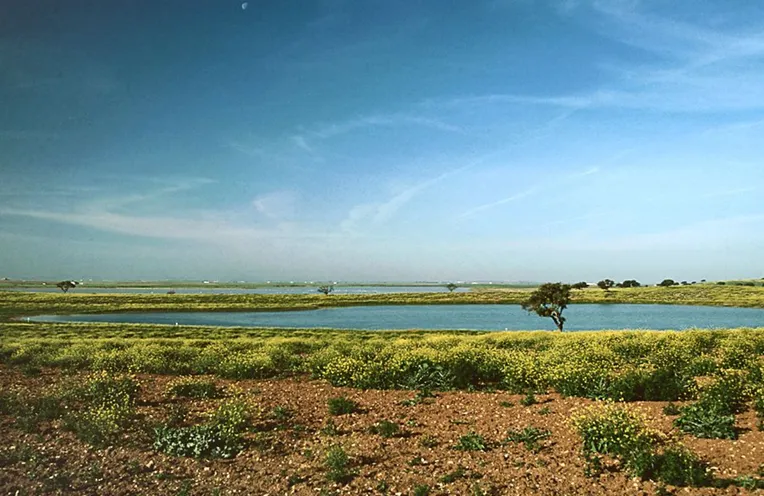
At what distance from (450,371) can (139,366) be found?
501 inches

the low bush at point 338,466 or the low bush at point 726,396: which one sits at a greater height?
the low bush at point 726,396

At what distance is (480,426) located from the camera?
12359 mm

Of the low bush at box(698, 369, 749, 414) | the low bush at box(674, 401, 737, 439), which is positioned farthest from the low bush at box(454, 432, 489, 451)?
the low bush at box(698, 369, 749, 414)

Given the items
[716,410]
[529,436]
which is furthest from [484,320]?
[529,436]

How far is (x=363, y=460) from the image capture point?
10.2 m

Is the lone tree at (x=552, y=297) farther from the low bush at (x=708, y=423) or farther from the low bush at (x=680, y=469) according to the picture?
the low bush at (x=680, y=469)

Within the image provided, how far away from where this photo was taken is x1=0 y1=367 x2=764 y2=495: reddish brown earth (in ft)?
29.2

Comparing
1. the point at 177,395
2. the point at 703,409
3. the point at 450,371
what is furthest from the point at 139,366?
the point at 703,409

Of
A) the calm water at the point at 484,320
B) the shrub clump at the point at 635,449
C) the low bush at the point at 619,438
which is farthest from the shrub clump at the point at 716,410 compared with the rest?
the calm water at the point at 484,320

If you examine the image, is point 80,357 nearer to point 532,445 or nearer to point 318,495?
point 318,495

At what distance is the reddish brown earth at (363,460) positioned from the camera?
8.89 metres

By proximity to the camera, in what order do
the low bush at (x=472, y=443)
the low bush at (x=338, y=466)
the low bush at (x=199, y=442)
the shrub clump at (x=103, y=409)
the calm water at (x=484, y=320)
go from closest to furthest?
the low bush at (x=338, y=466) < the low bush at (x=199, y=442) < the low bush at (x=472, y=443) < the shrub clump at (x=103, y=409) < the calm water at (x=484, y=320)

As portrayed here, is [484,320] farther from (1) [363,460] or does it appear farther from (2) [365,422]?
(1) [363,460]

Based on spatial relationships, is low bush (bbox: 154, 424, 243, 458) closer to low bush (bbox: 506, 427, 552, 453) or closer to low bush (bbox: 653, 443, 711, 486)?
low bush (bbox: 506, 427, 552, 453)
